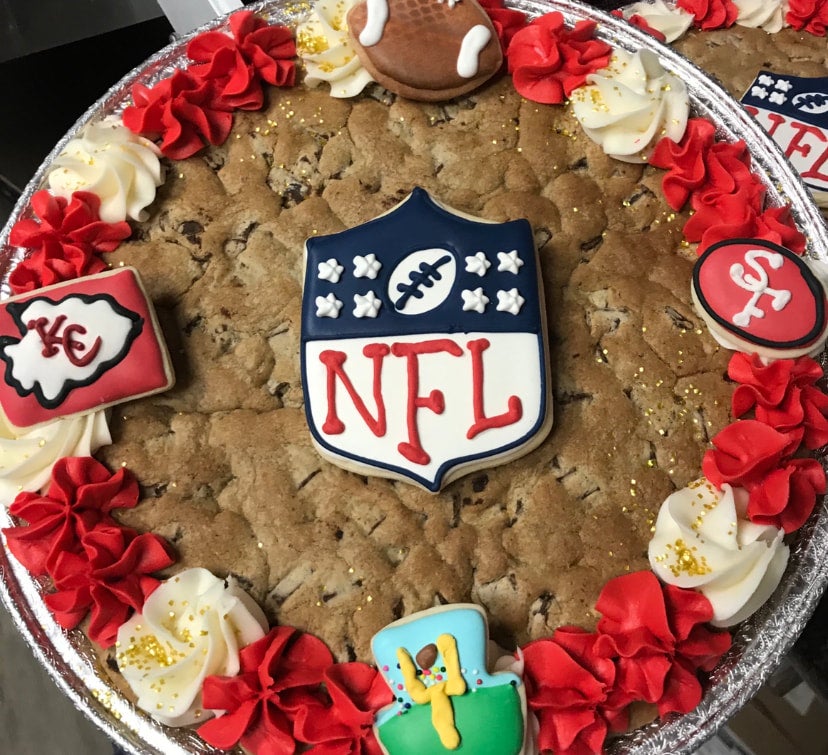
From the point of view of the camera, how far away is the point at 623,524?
2.03m

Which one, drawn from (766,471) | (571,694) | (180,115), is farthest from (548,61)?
(571,694)

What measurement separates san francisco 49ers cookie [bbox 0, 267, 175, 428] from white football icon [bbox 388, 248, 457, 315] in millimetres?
674

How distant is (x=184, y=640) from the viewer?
1926mm

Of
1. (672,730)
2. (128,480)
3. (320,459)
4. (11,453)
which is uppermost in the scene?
(11,453)

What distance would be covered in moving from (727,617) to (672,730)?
0.34 m

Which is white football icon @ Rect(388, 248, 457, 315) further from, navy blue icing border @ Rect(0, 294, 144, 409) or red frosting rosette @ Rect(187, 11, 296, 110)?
red frosting rosette @ Rect(187, 11, 296, 110)

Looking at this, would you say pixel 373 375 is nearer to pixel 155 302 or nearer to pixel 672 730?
pixel 155 302

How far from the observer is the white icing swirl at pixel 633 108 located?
7.66 feet

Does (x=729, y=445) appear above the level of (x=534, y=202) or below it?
below

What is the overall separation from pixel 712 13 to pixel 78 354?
3.08m

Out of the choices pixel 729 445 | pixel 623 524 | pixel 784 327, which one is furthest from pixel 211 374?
pixel 784 327

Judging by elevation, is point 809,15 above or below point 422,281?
below

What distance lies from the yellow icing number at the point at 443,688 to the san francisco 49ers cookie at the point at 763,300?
116 cm

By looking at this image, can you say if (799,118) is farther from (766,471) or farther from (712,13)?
(766,471)
